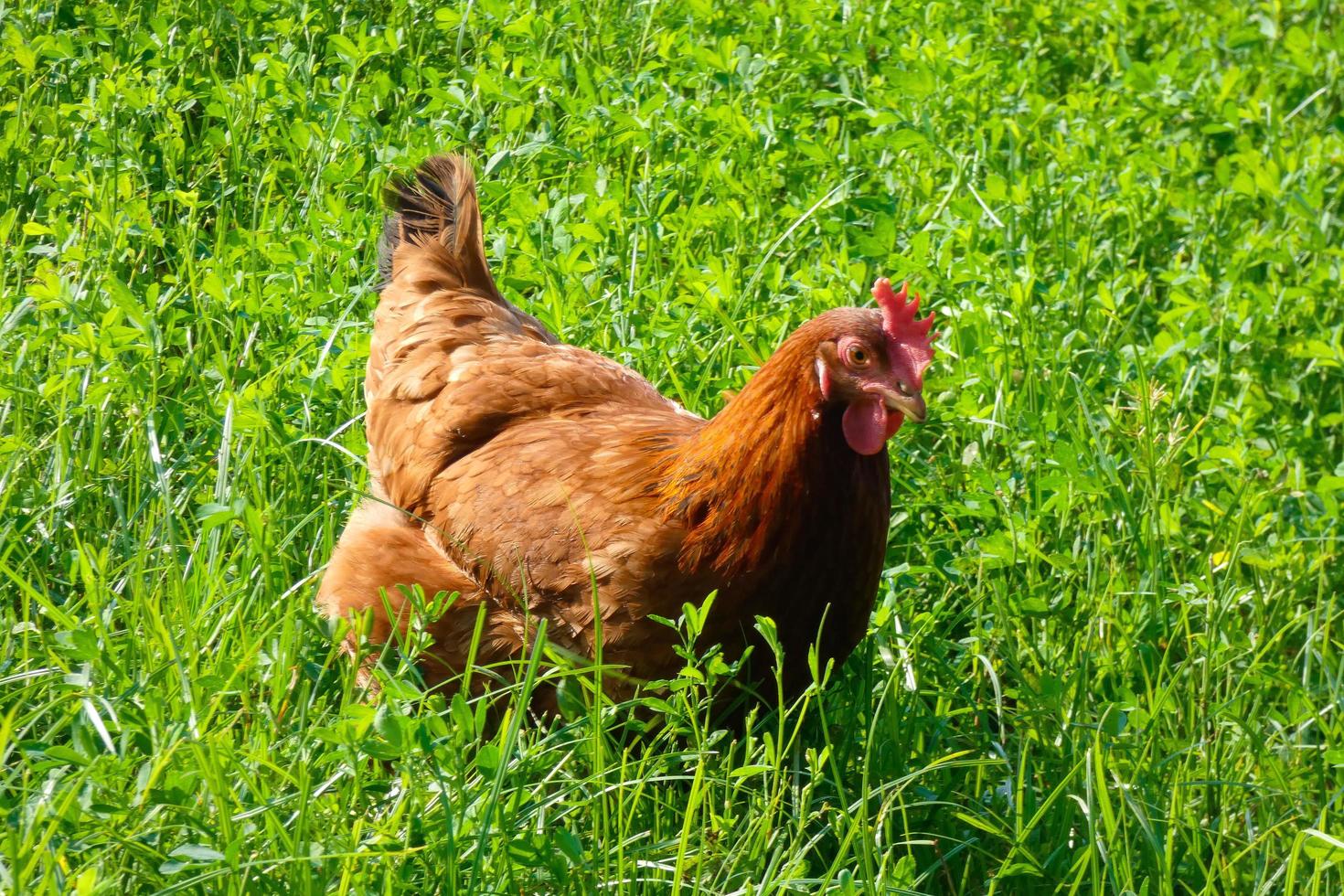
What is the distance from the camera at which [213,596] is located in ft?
9.45

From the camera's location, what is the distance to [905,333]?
292cm

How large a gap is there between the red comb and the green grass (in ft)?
2.55

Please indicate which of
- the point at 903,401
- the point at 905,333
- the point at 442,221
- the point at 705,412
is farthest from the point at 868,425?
the point at 442,221

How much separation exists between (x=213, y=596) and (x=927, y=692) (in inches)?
65.4

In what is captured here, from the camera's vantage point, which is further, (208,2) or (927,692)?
(208,2)

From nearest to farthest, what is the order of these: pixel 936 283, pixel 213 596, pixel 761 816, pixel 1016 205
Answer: pixel 761 816, pixel 213 596, pixel 936 283, pixel 1016 205

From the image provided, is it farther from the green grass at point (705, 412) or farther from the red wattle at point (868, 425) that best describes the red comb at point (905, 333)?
the green grass at point (705, 412)

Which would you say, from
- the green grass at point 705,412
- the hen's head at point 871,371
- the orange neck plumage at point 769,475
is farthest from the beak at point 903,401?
the green grass at point 705,412

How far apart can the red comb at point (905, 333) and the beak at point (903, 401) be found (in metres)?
0.07

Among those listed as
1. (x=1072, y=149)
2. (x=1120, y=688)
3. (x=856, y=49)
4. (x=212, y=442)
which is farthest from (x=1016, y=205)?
(x=212, y=442)

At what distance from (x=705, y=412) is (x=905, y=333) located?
123 centimetres

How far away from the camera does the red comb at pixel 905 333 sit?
2.89 meters

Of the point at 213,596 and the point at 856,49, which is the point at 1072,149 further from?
the point at 213,596

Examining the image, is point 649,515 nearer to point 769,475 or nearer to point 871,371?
point 769,475
